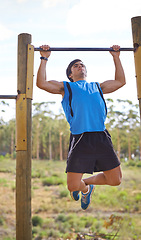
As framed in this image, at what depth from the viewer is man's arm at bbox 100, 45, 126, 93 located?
2898 millimetres

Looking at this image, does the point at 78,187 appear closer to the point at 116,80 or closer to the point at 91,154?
the point at 91,154

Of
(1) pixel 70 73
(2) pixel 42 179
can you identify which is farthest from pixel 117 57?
(2) pixel 42 179

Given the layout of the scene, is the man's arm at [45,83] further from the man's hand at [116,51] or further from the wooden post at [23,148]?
the man's hand at [116,51]

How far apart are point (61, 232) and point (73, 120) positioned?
15202mm

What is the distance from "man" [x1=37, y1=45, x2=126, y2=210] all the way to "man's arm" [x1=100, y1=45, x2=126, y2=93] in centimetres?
12

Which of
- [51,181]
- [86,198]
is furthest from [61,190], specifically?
[86,198]

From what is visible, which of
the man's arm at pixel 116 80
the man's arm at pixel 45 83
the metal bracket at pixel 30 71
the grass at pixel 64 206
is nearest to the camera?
the man's arm at pixel 45 83

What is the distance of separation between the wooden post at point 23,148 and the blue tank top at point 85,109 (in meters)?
0.43

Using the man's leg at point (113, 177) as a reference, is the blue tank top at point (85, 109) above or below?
above

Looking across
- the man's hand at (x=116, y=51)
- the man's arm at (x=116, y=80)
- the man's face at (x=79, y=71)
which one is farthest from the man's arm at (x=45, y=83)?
the man's hand at (x=116, y=51)

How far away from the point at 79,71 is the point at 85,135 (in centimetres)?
72

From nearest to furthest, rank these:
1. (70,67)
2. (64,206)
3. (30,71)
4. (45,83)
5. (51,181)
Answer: (45,83), (30,71), (70,67), (64,206), (51,181)

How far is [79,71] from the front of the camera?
9.45 feet

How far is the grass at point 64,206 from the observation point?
52.7 ft
